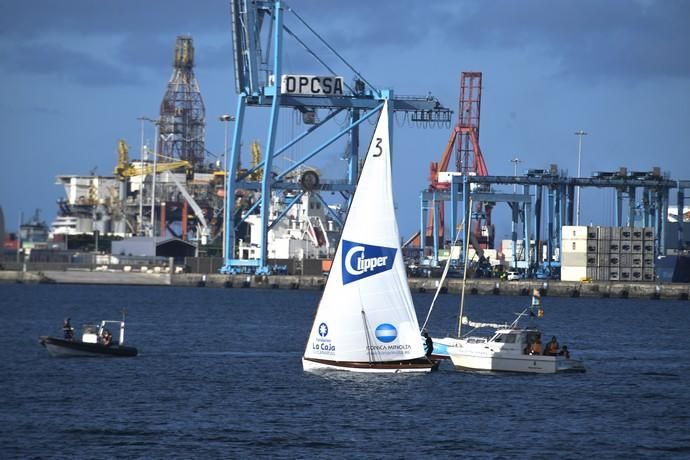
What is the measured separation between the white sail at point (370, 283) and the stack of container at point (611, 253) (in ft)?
305

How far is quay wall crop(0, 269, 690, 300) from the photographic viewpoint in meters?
131

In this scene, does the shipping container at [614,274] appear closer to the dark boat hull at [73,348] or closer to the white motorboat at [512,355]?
the white motorboat at [512,355]

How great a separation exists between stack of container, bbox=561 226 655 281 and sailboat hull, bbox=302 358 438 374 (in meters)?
91.5

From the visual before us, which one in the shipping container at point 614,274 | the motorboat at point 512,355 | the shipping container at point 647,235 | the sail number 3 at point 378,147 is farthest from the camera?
the shipping container at point 614,274

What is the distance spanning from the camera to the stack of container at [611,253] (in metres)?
138

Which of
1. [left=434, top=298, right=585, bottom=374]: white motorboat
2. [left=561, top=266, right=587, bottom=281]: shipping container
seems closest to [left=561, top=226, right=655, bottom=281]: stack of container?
[left=561, top=266, right=587, bottom=281]: shipping container

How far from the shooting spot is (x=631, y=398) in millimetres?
47906

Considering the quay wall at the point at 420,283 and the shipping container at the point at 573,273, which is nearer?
the quay wall at the point at 420,283

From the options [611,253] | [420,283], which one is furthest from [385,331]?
[611,253]

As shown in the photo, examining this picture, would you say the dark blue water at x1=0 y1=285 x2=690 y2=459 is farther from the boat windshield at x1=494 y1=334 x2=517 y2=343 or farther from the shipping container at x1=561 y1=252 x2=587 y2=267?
the shipping container at x1=561 y1=252 x2=587 y2=267

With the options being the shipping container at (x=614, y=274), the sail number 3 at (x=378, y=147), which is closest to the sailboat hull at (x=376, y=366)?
the sail number 3 at (x=378, y=147)

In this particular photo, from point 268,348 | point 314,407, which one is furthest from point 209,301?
point 314,407

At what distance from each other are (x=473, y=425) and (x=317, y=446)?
5.76 m

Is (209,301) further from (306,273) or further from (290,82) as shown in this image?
(306,273)
